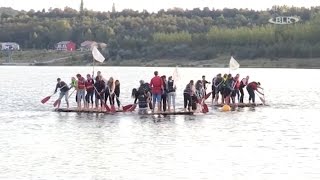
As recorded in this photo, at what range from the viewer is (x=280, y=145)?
2992cm

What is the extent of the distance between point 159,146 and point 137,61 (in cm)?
14143

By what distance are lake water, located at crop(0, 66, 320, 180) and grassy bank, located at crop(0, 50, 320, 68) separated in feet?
Answer: 355

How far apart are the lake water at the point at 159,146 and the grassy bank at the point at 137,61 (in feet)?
355

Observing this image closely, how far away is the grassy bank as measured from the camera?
5969 inches

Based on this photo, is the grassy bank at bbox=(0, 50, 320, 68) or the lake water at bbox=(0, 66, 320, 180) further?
the grassy bank at bbox=(0, 50, 320, 68)

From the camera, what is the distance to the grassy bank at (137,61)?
15162cm

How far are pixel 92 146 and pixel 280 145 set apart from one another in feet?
21.0

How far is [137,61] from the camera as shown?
17038 cm

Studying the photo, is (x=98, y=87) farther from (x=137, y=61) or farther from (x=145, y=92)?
(x=137, y=61)

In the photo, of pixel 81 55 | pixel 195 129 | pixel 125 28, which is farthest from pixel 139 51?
pixel 195 129
